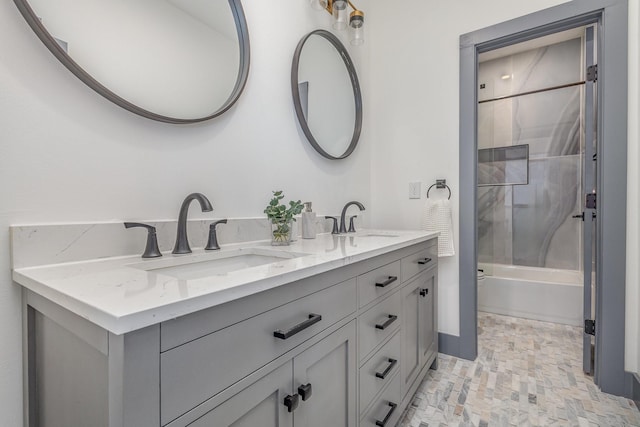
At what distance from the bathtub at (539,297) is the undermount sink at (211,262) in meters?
2.35

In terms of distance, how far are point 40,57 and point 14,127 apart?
19 cm

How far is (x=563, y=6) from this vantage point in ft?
5.38

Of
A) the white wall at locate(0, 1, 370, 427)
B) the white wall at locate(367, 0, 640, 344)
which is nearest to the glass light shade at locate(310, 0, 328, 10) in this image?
the white wall at locate(0, 1, 370, 427)

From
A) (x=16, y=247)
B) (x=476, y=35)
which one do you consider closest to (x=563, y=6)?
(x=476, y=35)

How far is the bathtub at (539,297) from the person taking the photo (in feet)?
8.11

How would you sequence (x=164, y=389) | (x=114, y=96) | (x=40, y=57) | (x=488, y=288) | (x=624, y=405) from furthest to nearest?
(x=488, y=288)
(x=624, y=405)
(x=114, y=96)
(x=40, y=57)
(x=164, y=389)

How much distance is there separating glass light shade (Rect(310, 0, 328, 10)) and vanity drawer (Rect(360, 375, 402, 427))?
1.84 meters

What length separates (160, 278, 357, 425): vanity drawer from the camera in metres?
0.48

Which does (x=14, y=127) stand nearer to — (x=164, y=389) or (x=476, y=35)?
(x=164, y=389)

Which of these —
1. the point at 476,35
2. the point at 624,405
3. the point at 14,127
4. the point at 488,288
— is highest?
the point at 476,35

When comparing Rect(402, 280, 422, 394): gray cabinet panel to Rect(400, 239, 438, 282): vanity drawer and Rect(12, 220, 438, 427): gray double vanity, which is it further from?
Rect(12, 220, 438, 427): gray double vanity

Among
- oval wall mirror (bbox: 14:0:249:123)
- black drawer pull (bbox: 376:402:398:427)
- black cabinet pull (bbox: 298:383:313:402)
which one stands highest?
oval wall mirror (bbox: 14:0:249:123)

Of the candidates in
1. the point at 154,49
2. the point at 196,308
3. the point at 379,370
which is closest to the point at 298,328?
the point at 196,308

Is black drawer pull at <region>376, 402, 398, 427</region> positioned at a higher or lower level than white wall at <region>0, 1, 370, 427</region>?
lower
